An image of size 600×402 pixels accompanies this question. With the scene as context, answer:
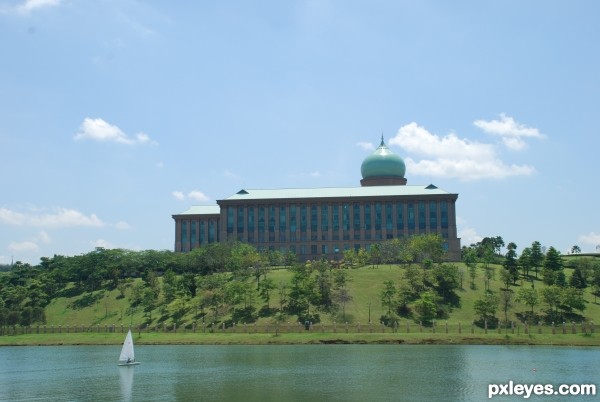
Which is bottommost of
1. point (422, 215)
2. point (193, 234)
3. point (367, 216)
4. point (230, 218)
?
point (193, 234)

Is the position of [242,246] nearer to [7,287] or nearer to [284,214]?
[284,214]

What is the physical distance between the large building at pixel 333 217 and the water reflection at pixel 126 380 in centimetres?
10822

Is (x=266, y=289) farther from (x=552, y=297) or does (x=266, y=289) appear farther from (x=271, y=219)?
(x=271, y=219)

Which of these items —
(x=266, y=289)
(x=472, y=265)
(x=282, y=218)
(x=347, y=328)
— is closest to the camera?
(x=347, y=328)

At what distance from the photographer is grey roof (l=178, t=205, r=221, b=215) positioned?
183 meters

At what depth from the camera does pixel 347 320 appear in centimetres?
9938

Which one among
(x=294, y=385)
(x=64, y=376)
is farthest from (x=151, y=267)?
(x=294, y=385)

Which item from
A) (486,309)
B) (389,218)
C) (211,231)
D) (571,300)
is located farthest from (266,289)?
(211,231)

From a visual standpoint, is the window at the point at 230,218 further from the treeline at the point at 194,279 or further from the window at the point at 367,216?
the window at the point at 367,216

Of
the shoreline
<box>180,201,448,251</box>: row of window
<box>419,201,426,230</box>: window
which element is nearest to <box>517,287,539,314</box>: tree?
the shoreline

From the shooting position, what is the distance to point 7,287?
133m

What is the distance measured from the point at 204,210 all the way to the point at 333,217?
3791 centimetres

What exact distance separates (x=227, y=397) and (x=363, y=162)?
143273 millimetres

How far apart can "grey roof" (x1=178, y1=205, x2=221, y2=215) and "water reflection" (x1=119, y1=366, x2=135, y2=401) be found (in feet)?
400
